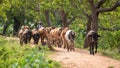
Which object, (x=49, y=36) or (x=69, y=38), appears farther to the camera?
(x=49, y=36)

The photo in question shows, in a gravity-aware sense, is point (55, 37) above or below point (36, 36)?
below

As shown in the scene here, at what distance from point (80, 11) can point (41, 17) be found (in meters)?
12.1

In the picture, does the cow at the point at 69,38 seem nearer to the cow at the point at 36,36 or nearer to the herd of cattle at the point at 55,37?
the herd of cattle at the point at 55,37

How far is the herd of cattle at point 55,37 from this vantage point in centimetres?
2008

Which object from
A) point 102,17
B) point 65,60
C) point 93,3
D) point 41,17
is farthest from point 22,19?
point 65,60

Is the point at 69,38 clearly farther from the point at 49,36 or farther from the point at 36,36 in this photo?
the point at 49,36

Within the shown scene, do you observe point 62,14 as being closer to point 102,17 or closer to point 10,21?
point 102,17

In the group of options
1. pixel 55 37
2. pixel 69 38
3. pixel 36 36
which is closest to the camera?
pixel 69 38

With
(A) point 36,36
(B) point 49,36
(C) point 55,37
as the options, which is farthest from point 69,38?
(C) point 55,37

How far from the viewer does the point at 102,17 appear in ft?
103

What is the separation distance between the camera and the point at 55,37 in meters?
24.7

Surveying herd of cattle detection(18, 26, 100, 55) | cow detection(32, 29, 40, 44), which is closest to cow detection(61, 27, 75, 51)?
herd of cattle detection(18, 26, 100, 55)

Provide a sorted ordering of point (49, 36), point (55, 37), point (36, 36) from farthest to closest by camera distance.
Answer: point (55, 37), point (49, 36), point (36, 36)

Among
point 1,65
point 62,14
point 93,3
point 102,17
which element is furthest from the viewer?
point 62,14
